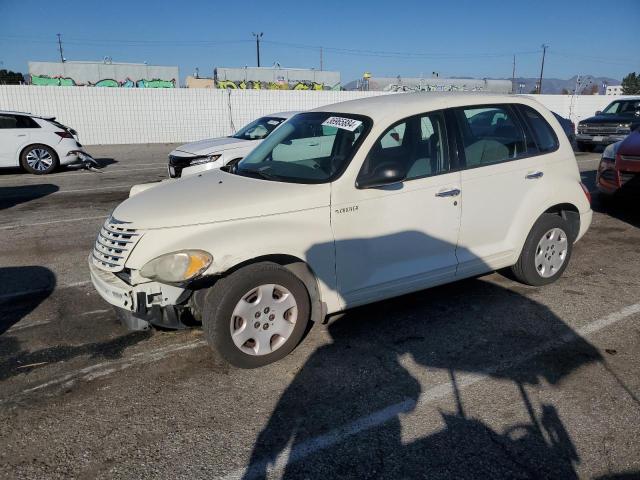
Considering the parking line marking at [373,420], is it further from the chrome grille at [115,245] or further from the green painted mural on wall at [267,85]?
the green painted mural on wall at [267,85]

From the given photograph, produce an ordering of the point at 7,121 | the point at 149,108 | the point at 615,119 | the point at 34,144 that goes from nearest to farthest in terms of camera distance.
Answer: the point at 7,121, the point at 34,144, the point at 615,119, the point at 149,108

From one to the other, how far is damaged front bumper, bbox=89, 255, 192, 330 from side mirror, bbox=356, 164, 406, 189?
146cm

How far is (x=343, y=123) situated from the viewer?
13.9 feet

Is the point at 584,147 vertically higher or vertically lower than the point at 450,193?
lower

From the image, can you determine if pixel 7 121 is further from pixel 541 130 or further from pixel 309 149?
pixel 541 130

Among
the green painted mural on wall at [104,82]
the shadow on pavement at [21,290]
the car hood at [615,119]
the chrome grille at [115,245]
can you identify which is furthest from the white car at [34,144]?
the green painted mural on wall at [104,82]

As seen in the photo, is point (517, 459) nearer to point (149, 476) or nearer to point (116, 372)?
point (149, 476)

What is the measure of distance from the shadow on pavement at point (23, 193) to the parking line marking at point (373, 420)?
8800mm

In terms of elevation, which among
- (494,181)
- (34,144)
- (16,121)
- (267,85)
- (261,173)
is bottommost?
(34,144)

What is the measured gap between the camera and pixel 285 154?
4473 millimetres

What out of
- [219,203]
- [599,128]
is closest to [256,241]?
[219,203]

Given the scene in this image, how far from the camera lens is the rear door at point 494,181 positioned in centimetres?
432

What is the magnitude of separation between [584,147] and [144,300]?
1885 cm

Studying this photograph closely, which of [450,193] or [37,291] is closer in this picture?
[450,193]
